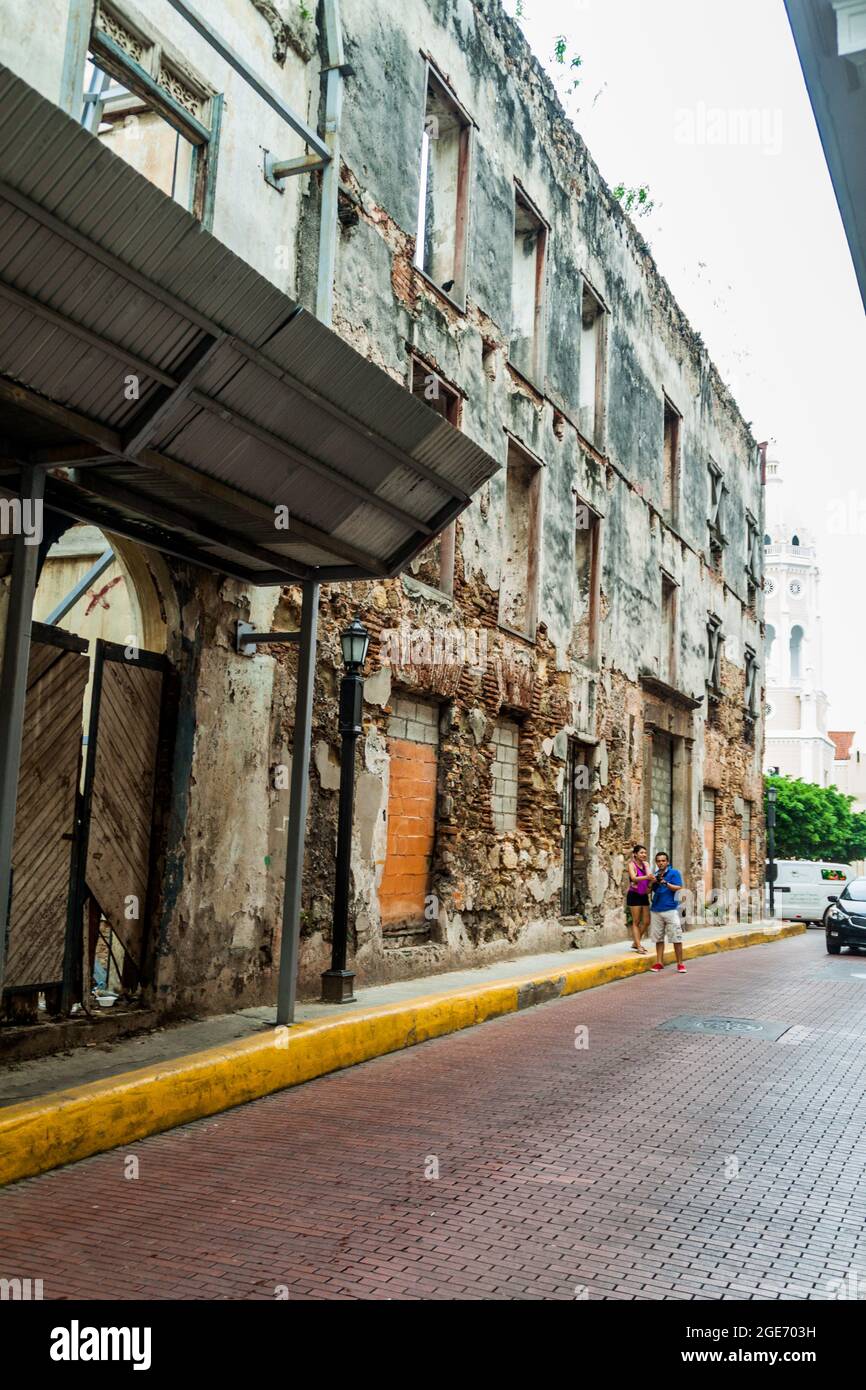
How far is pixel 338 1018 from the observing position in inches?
333

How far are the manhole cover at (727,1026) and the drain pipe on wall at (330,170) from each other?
22.0 ft

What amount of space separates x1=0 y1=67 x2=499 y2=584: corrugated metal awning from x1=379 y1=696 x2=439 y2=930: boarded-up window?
3826 mm

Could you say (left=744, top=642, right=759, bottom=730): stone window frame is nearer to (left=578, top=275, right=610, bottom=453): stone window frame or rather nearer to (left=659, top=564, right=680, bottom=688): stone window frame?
(left=659, top=564, right=680, bottom=688): stone window frame

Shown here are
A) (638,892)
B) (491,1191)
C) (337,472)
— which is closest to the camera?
(491,1191)

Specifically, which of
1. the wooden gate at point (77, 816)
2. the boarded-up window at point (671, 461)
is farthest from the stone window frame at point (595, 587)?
the wooden gate at point (77, 816)

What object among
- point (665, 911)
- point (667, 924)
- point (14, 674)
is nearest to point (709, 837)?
point (667, 924)

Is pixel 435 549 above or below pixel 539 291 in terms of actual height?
below

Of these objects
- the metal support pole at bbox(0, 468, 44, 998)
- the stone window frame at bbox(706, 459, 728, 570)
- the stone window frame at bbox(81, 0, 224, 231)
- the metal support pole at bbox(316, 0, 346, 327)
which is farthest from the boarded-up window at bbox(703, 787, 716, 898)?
the metal support pole at bbox(0, 468, 44, 998)

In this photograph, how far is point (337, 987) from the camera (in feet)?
30.8

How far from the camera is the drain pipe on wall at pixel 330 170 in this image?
990cm

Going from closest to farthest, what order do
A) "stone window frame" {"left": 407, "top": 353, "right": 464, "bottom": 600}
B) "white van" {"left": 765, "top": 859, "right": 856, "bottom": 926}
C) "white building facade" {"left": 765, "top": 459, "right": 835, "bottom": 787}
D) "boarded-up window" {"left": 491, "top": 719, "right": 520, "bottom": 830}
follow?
"stone window frame" {"left": 407, "top": 353, "right": 464, "bottom": 600} → "boarded-up window" {"left": 491, "top": 719, "right": 520, "bottom": 830} → "white van" {"left": 765, "top": 859, "right": 856, "bottom": 926} → "white building facade" {"left": 765, "top": 459, "right": 835, "bottom": 787}

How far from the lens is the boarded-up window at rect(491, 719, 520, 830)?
1419cm

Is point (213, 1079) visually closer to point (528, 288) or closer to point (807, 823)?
point (528, 288)

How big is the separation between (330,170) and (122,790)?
214 inches
